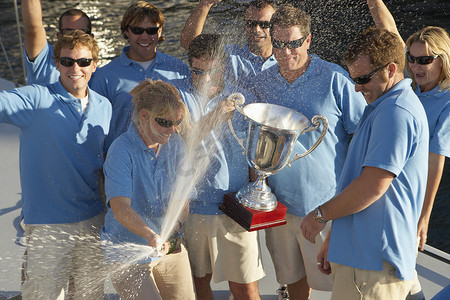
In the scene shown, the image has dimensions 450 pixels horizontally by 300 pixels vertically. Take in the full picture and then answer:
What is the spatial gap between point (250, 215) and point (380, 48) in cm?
118

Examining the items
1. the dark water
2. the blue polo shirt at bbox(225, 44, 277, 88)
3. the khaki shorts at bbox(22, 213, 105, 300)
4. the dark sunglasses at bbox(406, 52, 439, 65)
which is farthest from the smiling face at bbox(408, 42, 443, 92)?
the dark water

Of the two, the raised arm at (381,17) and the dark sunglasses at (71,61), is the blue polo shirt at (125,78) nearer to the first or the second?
the dark sunglasses at (71,61)

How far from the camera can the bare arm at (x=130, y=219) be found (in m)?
2.65

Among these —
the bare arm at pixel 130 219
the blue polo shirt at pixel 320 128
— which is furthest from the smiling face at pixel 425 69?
the bare arm at pixel 130 219

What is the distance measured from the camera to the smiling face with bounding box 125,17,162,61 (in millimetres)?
3621

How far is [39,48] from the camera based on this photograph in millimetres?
3359

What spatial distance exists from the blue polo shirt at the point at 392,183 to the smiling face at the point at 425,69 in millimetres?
732

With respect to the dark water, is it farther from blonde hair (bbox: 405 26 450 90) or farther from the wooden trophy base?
the wooden trophy base

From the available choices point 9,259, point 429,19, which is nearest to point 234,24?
point 429,19

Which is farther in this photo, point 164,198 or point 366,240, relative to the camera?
point 164,198

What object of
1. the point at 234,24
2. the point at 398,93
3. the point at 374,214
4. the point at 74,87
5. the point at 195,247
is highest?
the point at 398,93

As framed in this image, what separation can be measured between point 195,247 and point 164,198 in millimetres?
599

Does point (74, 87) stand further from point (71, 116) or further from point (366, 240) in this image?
point (366, 240)

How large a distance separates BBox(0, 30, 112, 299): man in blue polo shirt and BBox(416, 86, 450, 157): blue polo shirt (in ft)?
6.17
